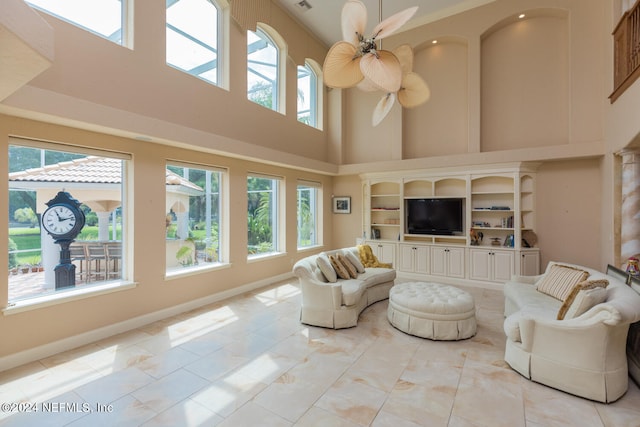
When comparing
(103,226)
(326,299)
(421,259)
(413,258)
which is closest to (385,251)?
(413,258)

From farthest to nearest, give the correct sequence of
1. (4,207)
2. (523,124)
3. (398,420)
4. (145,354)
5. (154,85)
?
(523,124), (154,85), (145,354), (4,207), (398,420)

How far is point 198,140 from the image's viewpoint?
4035mm

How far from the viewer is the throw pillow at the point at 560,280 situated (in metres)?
3.34

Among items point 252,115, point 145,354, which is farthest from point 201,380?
point 252,115

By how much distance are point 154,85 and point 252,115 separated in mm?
1728

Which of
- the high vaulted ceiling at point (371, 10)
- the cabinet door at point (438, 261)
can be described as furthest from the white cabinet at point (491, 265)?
the high vaulted ceiling at point (371, 10)

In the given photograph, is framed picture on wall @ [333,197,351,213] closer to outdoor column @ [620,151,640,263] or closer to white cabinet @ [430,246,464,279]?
white cabinet @ [430,246,464,279]

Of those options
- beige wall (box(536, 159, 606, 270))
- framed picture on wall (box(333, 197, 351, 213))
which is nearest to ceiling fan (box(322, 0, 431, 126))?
beige wall (box(536, 159, 606, 270))

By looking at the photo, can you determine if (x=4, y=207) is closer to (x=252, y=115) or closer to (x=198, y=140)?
(x=198, y=140)

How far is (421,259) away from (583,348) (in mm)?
3904

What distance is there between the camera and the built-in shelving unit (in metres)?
5.38

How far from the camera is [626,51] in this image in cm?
380

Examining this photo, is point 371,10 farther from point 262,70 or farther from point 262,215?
point 262,215

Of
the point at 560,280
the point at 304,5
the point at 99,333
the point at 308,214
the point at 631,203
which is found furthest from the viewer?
the point at 308,214
